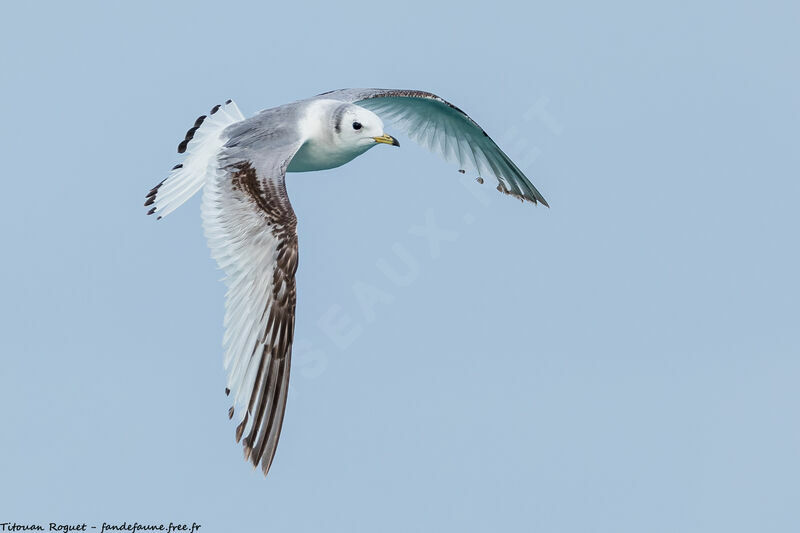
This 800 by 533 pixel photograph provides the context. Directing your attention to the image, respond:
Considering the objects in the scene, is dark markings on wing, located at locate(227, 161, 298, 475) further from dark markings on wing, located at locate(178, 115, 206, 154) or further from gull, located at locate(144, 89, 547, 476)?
dark markings on wing, located at locate(178, 115, 206, 154)

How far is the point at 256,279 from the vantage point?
7965 mm

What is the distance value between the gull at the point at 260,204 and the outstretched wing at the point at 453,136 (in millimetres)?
296

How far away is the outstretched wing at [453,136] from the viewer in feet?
35.5

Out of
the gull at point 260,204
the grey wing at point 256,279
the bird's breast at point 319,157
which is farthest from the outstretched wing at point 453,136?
the grey wing at point 256,279

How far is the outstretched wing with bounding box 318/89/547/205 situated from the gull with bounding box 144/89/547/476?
296mm

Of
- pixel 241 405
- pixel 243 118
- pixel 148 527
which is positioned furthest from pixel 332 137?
pixel 148 527

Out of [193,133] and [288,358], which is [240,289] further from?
[193,133]

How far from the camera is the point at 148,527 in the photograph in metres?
8.14

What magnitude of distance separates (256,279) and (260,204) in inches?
23.0

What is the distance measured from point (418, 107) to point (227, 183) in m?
3.02

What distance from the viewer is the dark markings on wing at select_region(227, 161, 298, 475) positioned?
298 inches

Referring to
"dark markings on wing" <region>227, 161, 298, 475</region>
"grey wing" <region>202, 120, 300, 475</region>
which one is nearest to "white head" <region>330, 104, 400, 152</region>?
"grey wing" <region>202, 120, 300, 475</region>

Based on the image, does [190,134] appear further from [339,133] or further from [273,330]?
[273,330]

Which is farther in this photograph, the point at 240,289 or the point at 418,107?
the point at 418,107
